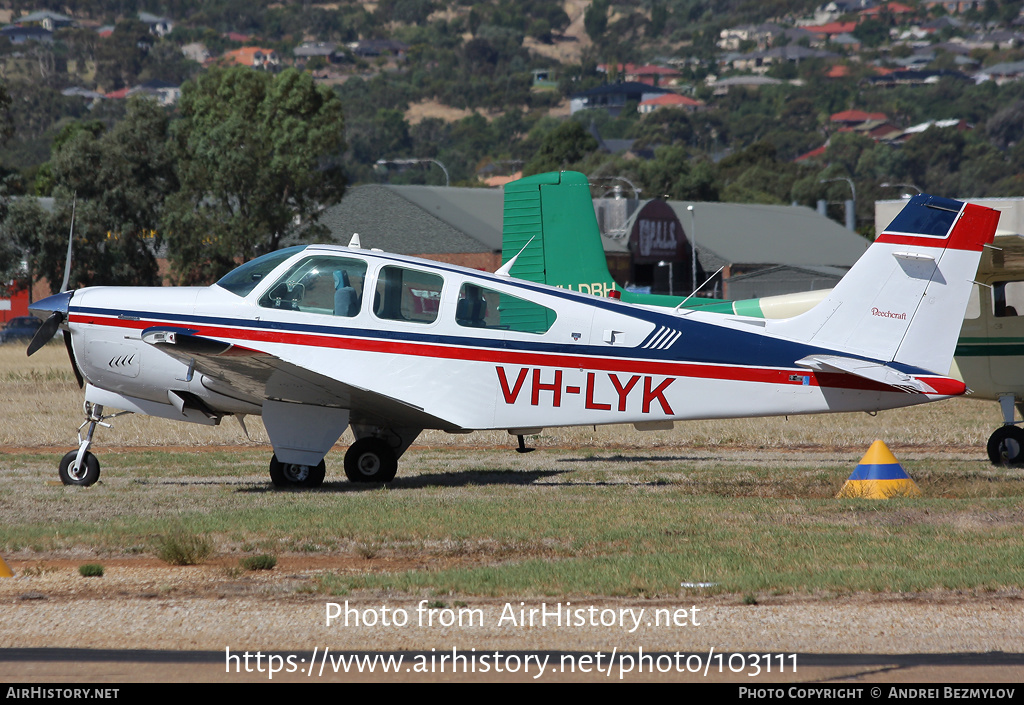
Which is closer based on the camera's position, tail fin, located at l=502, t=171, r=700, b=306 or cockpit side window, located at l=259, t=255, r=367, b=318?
cockpit side window, located at l=259, t=255, r=367, b=318

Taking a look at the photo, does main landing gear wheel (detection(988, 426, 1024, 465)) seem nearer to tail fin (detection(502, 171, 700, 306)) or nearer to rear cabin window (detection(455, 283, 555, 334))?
tail fin (detection(502, 171, 700, 306))

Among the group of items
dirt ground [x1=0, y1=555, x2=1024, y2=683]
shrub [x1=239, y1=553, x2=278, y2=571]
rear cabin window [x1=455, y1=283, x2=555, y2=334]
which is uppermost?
rear cabin window [x1=455, y1=283, x2=555, y2=334]

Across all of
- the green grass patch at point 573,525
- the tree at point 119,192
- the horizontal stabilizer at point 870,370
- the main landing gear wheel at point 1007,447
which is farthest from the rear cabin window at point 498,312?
the tree at point 119,192

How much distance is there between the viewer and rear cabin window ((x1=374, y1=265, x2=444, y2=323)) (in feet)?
35.1

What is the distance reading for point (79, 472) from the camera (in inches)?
442

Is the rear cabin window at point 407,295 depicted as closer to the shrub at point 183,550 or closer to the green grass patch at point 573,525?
the green grass patch at point 573,525

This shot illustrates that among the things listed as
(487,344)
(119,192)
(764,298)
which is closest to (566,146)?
(119,192)

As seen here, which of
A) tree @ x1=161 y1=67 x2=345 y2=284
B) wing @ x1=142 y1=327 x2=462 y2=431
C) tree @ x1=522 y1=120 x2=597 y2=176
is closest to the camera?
wing @ x1=142 y1=327 x2=462 y2=431

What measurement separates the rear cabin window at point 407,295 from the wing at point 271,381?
76 cm

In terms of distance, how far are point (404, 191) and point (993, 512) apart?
2033 inches

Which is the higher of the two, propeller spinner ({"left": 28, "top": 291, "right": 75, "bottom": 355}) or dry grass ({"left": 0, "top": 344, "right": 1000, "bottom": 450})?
propeller spinner ({"left": 28, "top": 291, "right": 75, "bottom": 355})

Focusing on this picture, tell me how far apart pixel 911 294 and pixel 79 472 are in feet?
26.4

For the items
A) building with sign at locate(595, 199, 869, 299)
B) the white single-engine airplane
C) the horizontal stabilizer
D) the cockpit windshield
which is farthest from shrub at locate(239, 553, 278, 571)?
building with sign at locate(595, 199, 869, 299)

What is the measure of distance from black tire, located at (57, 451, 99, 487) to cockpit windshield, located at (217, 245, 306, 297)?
217 cm
